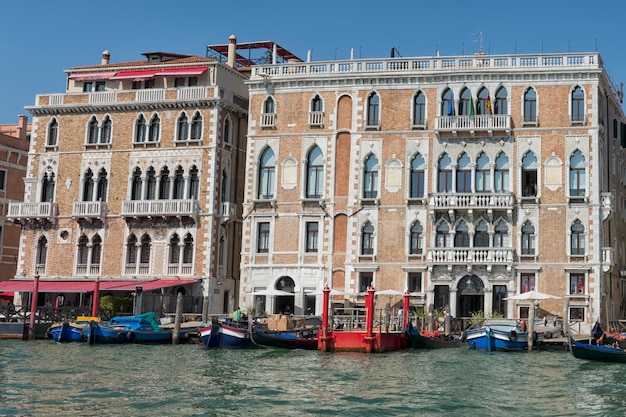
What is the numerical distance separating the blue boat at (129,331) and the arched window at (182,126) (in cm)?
936

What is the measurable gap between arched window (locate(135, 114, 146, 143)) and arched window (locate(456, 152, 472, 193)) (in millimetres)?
13169

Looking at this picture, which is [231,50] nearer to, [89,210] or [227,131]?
[227,131]

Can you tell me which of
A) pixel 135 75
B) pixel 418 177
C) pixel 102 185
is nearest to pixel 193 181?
pixel 102 185

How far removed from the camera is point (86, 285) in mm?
39281

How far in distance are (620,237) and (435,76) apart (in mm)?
10907

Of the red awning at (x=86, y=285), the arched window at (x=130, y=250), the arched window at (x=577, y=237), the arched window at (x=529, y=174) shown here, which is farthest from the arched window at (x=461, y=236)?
the arched window at (x=130, y=250)

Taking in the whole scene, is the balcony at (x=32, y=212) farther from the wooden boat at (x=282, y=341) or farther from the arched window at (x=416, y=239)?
the arched window at (x=416, y=239)

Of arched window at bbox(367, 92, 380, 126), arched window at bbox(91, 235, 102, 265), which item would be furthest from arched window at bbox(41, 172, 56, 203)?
arched window at bbox(367, 92, 380, 126)

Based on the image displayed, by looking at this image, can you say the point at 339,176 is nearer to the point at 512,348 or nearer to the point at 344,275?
the point at 344,275

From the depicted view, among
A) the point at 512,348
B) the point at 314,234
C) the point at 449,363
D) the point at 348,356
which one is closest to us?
the point at 449,363

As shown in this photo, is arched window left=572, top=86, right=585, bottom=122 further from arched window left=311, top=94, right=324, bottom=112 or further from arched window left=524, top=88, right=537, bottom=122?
arched window left=311, top=94, right=324, bottom=112

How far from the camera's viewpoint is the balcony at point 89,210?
40625 millimetres

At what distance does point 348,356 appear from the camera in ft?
92.7

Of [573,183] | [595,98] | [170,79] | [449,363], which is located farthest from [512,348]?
[170,79]
